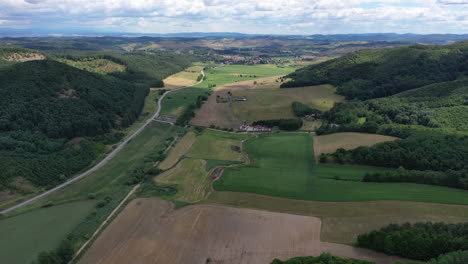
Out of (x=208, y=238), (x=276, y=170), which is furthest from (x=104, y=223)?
(x=276, y=170)

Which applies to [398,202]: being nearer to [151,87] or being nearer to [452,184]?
[452,184]

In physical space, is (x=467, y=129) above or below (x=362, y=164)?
above

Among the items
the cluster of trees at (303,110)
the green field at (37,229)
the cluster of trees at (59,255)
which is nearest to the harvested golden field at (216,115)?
the cluster of trees at (303,110)

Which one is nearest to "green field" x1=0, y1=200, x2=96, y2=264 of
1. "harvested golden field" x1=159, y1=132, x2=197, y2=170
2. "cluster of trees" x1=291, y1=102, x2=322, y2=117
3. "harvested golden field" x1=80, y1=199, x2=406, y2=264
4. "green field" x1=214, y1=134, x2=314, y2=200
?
"harvested golden field" x1=80, y1=199, x2=406, y2=264

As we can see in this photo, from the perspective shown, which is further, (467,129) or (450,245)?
(467,129)

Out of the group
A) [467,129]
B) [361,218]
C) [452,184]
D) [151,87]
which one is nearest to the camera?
[361,218]

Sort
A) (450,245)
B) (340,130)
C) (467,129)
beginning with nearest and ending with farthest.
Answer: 1. (450,245)
2. (467,129)
3. (340,130)

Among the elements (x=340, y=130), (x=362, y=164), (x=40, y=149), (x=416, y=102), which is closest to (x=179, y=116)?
(x=40, y=149)
